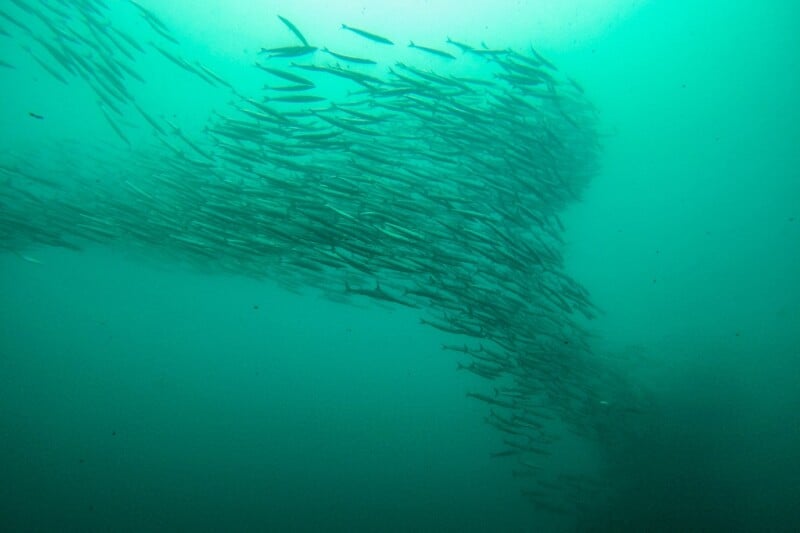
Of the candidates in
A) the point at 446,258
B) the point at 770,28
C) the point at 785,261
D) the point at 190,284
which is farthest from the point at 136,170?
the point at 785,261

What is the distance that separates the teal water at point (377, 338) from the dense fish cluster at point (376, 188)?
169 mm

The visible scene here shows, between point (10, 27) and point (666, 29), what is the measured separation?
15.3 m

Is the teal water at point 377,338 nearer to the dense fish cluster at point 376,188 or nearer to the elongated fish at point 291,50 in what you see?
the dense fish cluster at point 376,188

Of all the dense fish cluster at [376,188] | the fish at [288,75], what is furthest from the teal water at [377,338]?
the fish at [288,75]

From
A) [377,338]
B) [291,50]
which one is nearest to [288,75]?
[291,50]

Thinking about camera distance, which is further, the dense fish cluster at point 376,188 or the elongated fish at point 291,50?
the dense fish cluster at point 376,188

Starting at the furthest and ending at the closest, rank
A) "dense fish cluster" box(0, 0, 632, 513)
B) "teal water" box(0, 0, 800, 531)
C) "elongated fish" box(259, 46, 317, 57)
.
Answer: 1. "teal water" box(0, 0, 800, 531)
2. "dense fish cluster" box(0, 0, 632, 513)
3. "elongated fish" box(259, 46, 317, 57)

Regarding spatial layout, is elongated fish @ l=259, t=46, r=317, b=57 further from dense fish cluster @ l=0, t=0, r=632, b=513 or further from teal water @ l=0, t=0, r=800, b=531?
teal water @ l=0, t=0, r=800, b=531

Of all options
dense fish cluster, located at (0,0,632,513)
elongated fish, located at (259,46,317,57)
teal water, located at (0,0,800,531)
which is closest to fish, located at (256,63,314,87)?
dense fish cluster, located at (0,0,632,513)

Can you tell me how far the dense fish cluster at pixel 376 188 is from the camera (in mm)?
5477

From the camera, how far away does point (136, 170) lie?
8586 mm

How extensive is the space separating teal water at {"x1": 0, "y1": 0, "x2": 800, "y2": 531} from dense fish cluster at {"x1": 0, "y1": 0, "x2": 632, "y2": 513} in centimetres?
17

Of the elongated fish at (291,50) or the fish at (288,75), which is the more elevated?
the elongated fish at (291,50)

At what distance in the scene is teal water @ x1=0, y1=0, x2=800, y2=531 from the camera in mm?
9070
